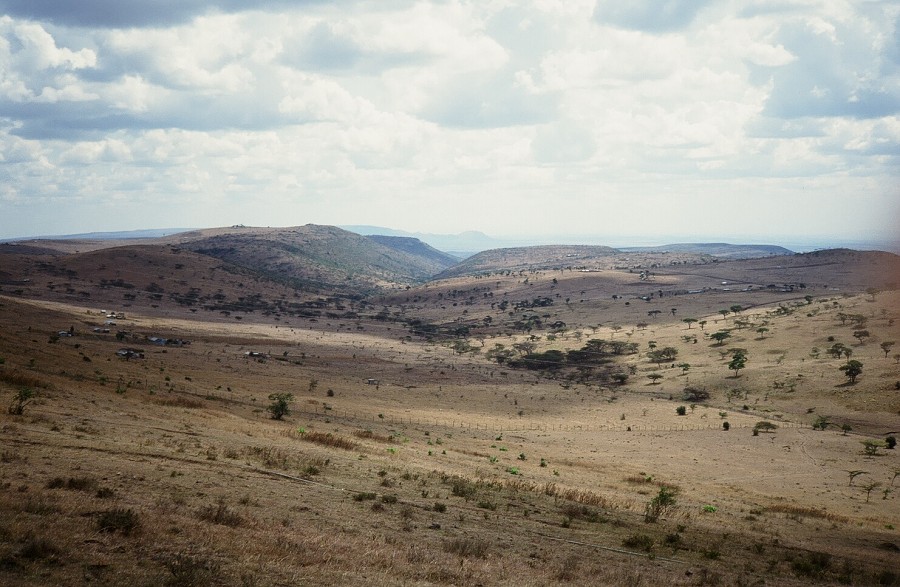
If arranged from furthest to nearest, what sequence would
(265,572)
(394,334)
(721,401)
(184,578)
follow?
(394,334), (721,401), (265,572), (184,578)

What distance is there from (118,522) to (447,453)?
24.3 m

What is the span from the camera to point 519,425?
5856 cm

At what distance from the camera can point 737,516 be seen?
1049 inches

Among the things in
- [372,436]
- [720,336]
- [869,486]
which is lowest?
[869,486]

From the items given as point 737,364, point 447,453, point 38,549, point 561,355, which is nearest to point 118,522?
point 38,549

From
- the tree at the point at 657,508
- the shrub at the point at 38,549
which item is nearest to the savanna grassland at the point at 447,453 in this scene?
the shrub at the point at 38,549

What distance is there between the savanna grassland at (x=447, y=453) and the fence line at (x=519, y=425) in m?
0.48

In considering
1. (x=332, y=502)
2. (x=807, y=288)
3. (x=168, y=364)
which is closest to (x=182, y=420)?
(x=332, y=502)

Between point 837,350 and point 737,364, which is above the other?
point 837,350

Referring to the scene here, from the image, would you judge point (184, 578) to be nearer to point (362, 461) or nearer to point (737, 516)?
point (362, 461)

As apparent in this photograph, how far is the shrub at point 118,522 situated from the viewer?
41.9 ft

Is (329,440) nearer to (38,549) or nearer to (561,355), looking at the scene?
(38,549)

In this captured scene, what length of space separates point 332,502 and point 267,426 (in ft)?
59.5

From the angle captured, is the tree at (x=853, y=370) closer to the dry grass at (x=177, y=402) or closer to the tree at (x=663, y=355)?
the tree at (x=663, y=355)
